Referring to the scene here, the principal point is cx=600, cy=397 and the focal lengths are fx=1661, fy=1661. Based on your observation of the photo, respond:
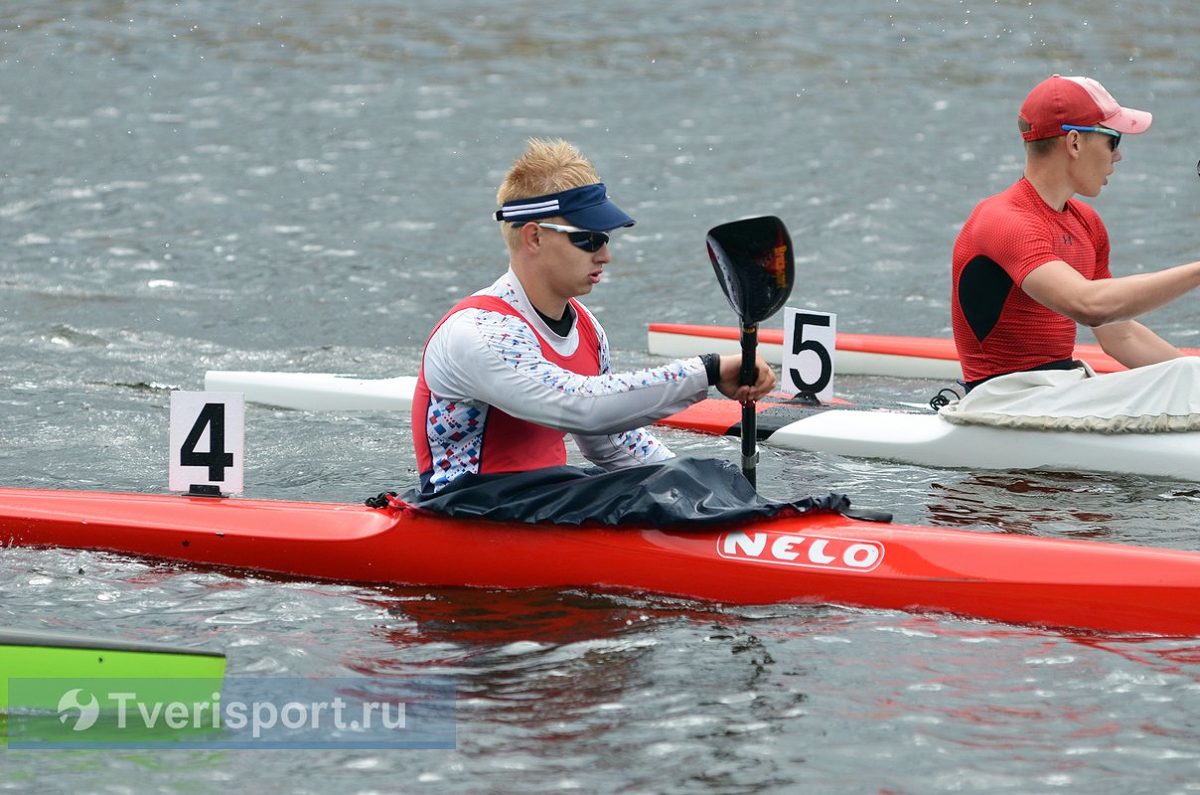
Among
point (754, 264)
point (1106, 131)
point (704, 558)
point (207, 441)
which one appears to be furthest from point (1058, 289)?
point (207, 441)

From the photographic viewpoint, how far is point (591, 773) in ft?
Result: 11.0

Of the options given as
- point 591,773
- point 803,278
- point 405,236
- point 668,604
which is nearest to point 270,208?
point 405,236

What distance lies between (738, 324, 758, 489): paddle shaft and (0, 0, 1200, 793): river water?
445 millimetres

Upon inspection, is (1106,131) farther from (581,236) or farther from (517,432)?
(517,432)

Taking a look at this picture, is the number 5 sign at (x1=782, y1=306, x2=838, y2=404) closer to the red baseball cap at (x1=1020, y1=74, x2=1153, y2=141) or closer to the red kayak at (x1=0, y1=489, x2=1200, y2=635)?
the red baseball cap at (x1=1020, y1=74, x2=1153, y2=141)

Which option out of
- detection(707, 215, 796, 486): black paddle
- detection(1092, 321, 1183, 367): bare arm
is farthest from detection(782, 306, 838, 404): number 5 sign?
detection(707, 215, 796, 486): black paddle

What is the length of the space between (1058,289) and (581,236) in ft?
6.04

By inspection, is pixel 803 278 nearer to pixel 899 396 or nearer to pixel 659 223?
pixel 659 223

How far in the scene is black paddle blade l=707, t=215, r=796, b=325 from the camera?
4.17 metres

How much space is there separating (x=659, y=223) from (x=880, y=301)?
2777mm

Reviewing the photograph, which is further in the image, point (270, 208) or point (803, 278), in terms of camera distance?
point (270, 208)

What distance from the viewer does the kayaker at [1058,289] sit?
16.9 feet

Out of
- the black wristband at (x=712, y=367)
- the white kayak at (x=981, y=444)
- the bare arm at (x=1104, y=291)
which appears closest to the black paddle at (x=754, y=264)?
the black wristband at (x=712, y=367)

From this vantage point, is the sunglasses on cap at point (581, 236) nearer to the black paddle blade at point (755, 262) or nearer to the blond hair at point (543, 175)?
the blond hair at point (543, 175)
